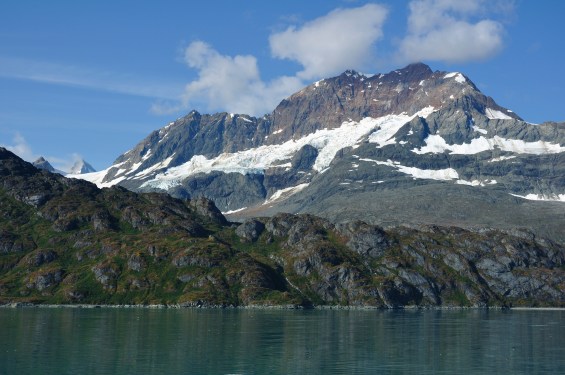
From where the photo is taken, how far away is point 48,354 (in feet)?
430

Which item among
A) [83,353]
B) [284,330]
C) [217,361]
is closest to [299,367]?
[217,361]

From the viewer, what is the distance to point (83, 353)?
134m

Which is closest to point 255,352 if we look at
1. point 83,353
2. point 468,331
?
point 83,353

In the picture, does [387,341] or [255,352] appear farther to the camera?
[387,341]

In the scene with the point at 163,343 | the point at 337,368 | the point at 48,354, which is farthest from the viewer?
the point at 163,343

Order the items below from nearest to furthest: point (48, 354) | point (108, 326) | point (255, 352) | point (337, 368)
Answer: point (337, 368)
point (48, 354)
point (255, 352)
point (108, 326)

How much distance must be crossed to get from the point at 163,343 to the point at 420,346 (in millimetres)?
55850

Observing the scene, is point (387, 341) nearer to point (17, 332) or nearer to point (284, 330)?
point (284, 330)

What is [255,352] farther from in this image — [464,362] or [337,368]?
[464,362]

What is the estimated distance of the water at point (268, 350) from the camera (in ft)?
394

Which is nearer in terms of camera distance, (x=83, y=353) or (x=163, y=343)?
(x=83, y=353)

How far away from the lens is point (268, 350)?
472 feet

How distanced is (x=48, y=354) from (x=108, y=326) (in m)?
62.5

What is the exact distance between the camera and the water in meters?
120
